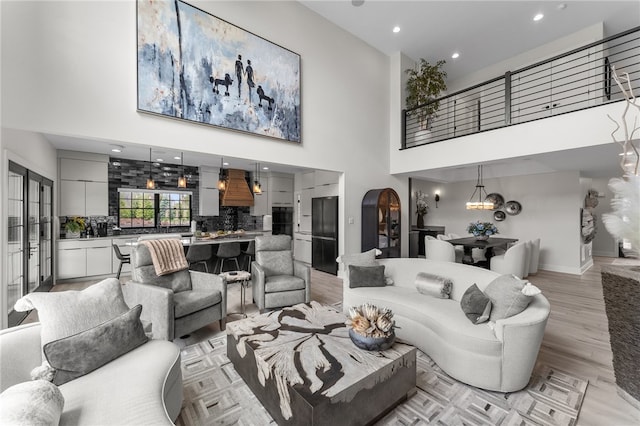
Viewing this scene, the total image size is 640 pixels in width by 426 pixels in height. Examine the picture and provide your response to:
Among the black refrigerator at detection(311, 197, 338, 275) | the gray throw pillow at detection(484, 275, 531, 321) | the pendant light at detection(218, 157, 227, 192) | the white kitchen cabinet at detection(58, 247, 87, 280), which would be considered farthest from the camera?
the pendant light at detection(218, 157, 227, 192)

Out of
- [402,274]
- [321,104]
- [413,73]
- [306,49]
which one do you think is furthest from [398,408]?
[413,73]

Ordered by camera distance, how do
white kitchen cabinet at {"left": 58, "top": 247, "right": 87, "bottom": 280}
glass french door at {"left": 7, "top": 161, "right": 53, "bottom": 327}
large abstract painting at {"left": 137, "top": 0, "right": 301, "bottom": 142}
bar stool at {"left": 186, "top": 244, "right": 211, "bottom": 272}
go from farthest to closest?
white kitchen cabinet at {"left": 58, "top": 247, "right": 87, "bottom": 280}
bar stool at {"left": 186, "top": 244, "right": 211, "bottom": 272}
large abstract painting at {"left": 137, "top": 0, "right": 301, "bottom": 142}
glass french door at {"left": 7, "top": 161, "right": 53, "bottom": 327}

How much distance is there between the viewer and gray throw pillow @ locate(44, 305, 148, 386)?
5.18 feet

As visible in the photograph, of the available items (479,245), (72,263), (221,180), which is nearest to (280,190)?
(221,180)

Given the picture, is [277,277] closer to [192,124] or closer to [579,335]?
[192,124]

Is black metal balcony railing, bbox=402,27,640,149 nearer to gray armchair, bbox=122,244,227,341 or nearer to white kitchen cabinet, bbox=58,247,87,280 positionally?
gray armchair, bbox=122,244,227,341

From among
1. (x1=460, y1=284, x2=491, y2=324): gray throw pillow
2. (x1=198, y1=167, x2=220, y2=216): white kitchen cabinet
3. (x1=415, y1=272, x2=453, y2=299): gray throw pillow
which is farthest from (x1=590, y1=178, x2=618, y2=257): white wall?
(x1=198, y1=167, x2=220, y2=216): white kitchen cabinet

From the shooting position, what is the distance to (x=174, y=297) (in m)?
3.05

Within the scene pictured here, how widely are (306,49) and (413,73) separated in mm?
2791

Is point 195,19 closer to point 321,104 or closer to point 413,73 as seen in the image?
point 321,104

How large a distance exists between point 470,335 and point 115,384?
255 cm

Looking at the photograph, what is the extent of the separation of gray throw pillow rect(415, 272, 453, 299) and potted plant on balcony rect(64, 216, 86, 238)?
22.0 feet

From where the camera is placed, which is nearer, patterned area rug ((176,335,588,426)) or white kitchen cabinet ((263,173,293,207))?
patterned area rug ((176,335,588,426))

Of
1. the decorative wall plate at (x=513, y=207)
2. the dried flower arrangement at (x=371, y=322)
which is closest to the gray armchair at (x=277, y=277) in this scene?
the dried flower arrangement at (x=371, y=322)
